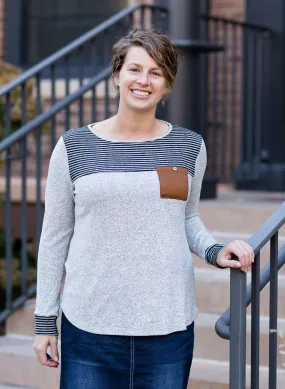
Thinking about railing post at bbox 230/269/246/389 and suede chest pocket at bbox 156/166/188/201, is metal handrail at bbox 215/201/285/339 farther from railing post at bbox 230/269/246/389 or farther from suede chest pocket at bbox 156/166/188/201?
suede chest pocket at bbox 156/166/188/201

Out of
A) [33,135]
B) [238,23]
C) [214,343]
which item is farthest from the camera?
[33,135]

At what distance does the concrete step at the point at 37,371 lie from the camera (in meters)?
3.85

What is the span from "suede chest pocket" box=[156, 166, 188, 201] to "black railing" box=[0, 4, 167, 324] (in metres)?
0.43

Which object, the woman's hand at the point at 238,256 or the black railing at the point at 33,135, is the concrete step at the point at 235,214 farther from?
the woman's hand at the point at 238,256

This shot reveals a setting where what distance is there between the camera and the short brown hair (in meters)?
2.60

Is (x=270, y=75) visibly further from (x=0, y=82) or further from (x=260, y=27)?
(x=0, y=82)

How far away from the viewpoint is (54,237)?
2652mm

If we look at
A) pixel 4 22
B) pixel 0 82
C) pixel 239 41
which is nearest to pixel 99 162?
pixel 0 82

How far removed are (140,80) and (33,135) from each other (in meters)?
4.17

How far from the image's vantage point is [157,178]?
257cm

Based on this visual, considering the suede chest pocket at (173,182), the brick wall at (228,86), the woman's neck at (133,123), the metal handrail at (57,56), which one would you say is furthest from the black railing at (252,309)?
the brick wall at (228,86)

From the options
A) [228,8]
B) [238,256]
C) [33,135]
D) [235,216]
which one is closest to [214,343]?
[235,216]

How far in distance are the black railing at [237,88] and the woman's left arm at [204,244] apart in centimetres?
327

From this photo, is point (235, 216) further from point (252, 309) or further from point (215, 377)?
point (252, 309)
